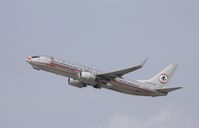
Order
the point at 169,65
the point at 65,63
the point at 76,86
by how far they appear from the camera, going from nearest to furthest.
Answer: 1. the point at 65,63
2. the point at 76,86
3. the point at 169,65

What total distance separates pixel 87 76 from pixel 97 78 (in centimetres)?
262

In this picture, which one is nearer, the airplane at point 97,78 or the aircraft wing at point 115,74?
the airplane at point 97,78

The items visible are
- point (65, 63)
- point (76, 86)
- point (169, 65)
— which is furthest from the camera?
point (169, 65)

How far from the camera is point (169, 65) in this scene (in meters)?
132

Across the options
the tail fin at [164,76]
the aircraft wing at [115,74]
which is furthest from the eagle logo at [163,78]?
the aircraft wing at [115,74]

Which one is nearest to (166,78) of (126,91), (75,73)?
(126,91)

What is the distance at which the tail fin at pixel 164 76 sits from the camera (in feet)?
414

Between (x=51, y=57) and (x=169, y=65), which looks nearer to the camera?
(x=51, y=57)

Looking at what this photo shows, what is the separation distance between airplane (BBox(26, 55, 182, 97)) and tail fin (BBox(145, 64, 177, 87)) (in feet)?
3.22

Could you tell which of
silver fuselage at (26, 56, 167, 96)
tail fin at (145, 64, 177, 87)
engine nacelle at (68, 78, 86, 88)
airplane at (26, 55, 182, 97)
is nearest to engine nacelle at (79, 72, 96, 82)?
airplane at (26, 55, 182, 97)

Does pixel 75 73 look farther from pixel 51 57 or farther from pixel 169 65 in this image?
pixel 169 65

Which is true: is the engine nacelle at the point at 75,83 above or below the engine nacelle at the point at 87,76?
below

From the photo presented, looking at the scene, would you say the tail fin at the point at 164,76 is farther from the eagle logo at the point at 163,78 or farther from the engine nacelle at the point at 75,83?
the engine nacelle at the point at 75,83

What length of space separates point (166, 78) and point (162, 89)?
9.74m
